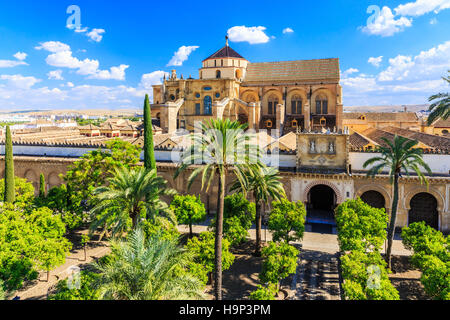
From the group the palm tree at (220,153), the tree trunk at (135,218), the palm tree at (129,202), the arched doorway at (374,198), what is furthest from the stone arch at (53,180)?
the arched doorway at (374,198)

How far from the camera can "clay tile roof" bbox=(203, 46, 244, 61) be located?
158 feet

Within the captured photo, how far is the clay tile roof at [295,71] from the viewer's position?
146 ft

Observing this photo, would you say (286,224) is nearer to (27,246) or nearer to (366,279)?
(366,279)

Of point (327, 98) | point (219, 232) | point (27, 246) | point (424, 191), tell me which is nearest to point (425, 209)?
point (424, 191)

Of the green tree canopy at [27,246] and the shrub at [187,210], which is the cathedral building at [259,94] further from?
the green tree canopy at [27,246]

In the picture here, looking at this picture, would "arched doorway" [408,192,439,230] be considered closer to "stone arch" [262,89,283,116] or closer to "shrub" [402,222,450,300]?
"shrub" [402,222,450,300]

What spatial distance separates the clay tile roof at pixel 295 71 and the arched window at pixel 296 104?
2652 millimetres

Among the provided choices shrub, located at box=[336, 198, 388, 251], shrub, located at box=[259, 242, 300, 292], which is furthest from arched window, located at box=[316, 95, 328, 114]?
shrub, located at box=[259, 242, 300, 292]

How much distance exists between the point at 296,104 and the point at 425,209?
24466 mm

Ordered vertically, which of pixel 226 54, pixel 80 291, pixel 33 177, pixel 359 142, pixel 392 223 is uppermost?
pixel 226 54

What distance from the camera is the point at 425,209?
24219mm
